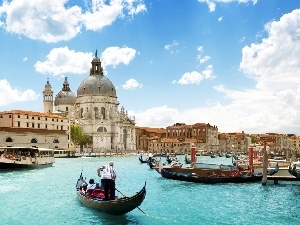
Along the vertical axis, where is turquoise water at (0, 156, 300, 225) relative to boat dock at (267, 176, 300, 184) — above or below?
below

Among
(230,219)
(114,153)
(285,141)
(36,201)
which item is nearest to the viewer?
(230,219)

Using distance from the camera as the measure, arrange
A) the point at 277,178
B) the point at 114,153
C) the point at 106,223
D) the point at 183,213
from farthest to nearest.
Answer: the point at 114,153 → the point at 277,178 → the point at 183,213 → the point at 106,223

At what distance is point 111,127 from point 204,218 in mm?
72531

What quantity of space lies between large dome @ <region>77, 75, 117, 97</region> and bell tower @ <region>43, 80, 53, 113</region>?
373 inches

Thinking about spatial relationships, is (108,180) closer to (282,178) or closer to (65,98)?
(282,178)

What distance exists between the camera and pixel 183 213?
15562 millimetres

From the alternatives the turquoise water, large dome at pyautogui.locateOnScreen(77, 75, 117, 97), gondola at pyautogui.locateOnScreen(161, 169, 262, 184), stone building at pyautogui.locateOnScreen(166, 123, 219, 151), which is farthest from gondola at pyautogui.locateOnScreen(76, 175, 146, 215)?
stone building at pyautogui.locateOnScreen(166, 123, 219, 151)

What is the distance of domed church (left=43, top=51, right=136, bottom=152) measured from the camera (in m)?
84.6

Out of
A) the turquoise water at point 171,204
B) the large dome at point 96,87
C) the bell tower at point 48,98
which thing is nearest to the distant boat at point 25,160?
the turquoise water at point 171,204

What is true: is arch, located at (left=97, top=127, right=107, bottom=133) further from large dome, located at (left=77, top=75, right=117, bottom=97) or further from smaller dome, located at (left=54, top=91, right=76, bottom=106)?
smaller dome, located at (left=54, top=91, right=76, bottom=106)

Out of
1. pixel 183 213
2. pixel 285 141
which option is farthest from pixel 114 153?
pixel 285 141

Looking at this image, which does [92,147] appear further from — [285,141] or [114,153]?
[285,141]

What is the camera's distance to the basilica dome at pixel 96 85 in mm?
89625

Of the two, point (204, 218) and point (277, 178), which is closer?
point (204, 218)
